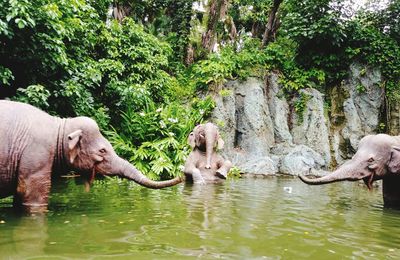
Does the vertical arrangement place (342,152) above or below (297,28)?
below

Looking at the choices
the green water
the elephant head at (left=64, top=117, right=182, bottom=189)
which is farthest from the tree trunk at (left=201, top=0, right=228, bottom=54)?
the elephant head at (left=64, top=117, right=182, bottom=189)

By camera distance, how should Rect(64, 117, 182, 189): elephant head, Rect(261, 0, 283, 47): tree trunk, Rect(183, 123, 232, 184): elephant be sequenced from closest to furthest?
Rect(64, 117, 182, 189): elephant head < Rect(183, 123, 232, 184): elephant < Rect(261, 0, 283, 47): tree trunk

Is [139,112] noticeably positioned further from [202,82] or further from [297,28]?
[297,28]

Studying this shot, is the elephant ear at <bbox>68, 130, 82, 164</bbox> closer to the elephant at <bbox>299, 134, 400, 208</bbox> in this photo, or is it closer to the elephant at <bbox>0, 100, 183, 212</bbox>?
the elephant at <bbox>0, 100, 183, 212</bbox>

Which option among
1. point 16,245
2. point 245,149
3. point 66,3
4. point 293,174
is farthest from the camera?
point 245,149

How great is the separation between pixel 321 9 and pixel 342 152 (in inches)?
249

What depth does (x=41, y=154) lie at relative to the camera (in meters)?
5.21

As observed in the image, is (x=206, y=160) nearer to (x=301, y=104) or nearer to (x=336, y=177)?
(x=336, y=177)

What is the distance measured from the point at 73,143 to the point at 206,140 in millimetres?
4587

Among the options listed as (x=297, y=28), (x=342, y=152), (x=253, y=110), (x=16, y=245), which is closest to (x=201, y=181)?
(x=16, y=245)

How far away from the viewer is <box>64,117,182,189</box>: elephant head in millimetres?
5519

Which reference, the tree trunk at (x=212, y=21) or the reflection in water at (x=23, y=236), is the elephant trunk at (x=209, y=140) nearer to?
the reflection in water at (x=23, y=236)

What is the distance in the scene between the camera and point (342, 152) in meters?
16.6

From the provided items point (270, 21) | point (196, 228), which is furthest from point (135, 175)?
point (270, 21)
